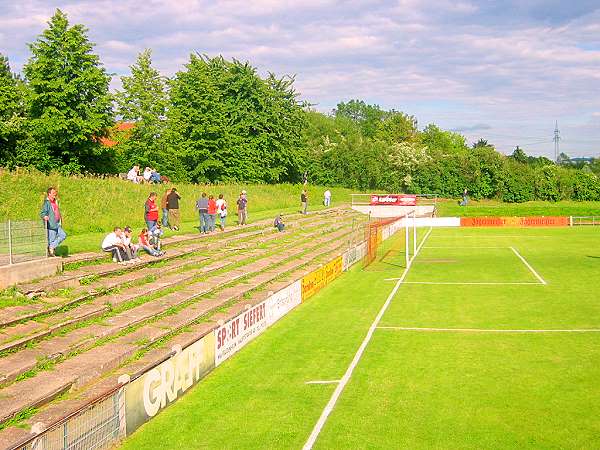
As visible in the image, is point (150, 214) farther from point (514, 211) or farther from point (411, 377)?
point (514, 211)

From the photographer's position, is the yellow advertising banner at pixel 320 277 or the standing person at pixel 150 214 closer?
the standing person at pixel 150 214

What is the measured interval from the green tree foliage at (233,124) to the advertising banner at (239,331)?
1601 inches

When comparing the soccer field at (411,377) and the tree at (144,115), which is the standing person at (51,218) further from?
the tree at (144,115)

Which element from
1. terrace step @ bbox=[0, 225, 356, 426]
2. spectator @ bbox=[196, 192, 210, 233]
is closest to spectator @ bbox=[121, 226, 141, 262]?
terrace step @ bbox=[0, 225, 356, 426]

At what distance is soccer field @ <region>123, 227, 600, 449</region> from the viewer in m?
12.2

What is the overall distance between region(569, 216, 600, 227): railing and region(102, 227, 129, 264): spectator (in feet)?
200

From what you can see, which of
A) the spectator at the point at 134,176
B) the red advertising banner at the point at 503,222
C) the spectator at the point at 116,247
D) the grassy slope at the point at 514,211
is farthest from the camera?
the grassy slope at the point at 514,211

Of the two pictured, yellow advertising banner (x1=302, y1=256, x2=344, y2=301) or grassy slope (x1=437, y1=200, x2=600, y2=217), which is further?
grassy slope (x1=437, y1=200, x2=600, y2=217)

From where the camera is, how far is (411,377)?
622 inches

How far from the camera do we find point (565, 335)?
20109mm

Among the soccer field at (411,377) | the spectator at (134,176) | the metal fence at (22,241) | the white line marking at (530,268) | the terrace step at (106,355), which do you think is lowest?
the white line marking at (530,268)

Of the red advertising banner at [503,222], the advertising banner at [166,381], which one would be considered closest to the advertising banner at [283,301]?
the advertising banner at [166,381]

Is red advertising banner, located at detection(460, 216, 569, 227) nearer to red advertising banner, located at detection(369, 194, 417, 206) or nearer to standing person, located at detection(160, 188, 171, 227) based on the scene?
red advertising banner, located at detection(369, 194, 417, 206)

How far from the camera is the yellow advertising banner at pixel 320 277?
2639 cm
